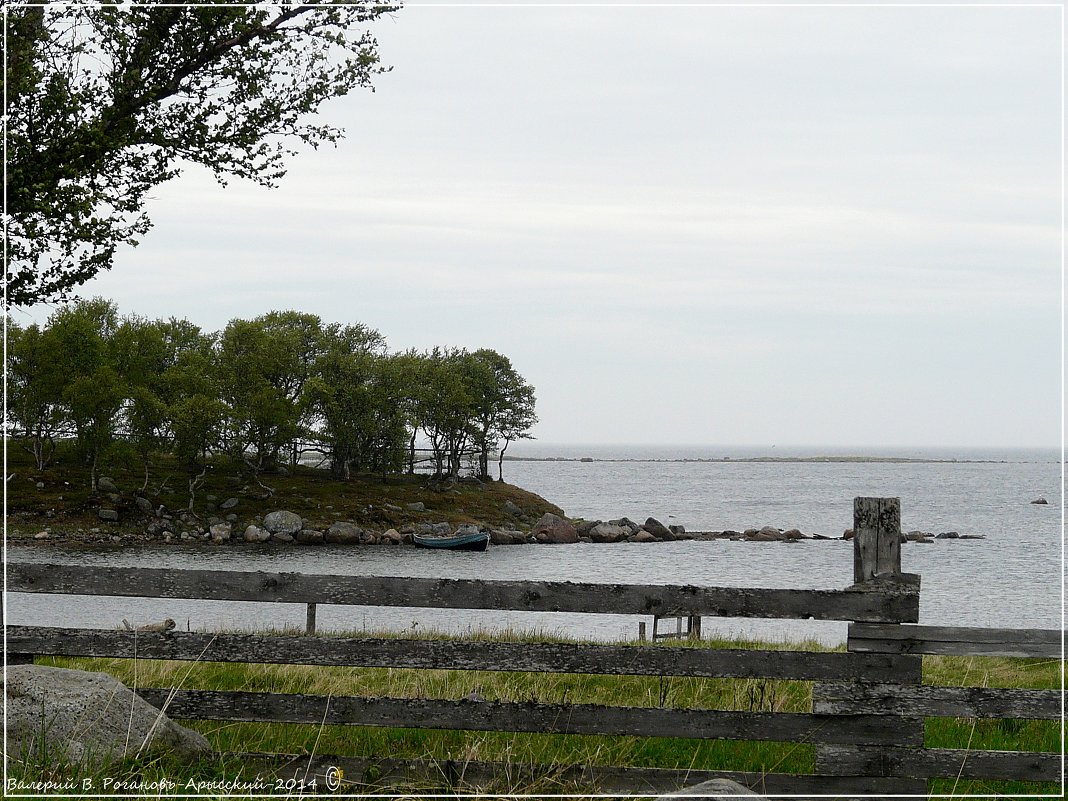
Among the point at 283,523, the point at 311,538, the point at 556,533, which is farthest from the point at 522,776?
the point at 556,533

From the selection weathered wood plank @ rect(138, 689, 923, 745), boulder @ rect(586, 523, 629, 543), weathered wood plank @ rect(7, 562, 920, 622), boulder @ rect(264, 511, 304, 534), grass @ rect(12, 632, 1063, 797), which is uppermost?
weathered wood plank @ rect(7, 562, 920, 622)

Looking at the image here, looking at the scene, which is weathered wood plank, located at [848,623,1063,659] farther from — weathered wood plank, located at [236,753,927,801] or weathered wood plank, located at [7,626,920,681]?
weathered wood plank, located at [236,753,927,801]

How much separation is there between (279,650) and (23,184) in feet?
30.7

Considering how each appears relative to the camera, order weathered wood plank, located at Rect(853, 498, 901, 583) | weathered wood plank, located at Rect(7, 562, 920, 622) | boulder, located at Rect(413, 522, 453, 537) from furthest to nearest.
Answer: boulder, located at Rect(413, 522, 453, 537), weathered wood plank, located at Rect(853, 498, 901, 583), weathered wood plank, located at Rect(7, 562, 920, 622)

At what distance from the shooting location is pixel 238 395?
262 ft

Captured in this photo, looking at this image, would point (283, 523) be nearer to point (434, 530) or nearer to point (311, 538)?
point (311, 538)

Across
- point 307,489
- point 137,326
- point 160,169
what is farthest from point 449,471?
point 160,169

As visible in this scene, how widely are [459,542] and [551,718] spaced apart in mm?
62922

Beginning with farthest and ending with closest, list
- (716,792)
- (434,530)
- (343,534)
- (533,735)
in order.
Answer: (434,530)
(343,534)
(533,735)
(716,792)

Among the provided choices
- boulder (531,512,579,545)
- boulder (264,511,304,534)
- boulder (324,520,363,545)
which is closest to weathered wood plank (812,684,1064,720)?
boulder (324,520,363,545)

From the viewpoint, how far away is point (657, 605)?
6.40m

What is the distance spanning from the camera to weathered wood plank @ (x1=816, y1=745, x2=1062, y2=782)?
6.52 metres

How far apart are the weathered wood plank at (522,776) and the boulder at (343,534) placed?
6576cm

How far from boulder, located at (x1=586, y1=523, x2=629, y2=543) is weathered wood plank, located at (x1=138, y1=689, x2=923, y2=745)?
7459 centimetres
